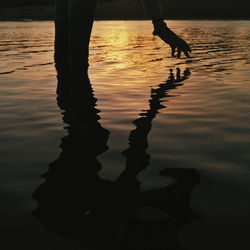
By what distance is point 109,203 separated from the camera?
1742 millimetres

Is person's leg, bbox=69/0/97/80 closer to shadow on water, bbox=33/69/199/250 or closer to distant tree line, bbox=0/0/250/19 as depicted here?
shadow on water, bbox=33/69/199/250

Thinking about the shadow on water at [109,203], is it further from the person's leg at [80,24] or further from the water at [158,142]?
the person's leg at [80,24]

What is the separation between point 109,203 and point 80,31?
2.69 meters

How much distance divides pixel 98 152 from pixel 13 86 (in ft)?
10.3

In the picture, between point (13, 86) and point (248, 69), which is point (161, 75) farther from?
point (13, 86)

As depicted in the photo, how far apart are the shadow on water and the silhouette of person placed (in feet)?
5.68

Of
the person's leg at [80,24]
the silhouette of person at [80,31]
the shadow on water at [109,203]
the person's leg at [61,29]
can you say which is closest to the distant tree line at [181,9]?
the person's leg at [61,29]

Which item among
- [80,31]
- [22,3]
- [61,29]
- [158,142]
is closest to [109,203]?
[158,142]

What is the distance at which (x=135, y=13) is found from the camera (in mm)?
65250

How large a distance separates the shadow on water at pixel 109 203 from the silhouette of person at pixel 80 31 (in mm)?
1732

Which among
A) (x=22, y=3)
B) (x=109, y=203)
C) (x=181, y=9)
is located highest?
(x=22, y=3)

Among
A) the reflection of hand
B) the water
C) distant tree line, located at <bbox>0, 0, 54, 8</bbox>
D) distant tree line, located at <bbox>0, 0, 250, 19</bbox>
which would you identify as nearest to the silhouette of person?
the reflection of hand

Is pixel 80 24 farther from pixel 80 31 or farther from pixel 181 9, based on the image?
pixel 181 9

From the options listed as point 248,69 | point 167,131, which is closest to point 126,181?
point 167,131
